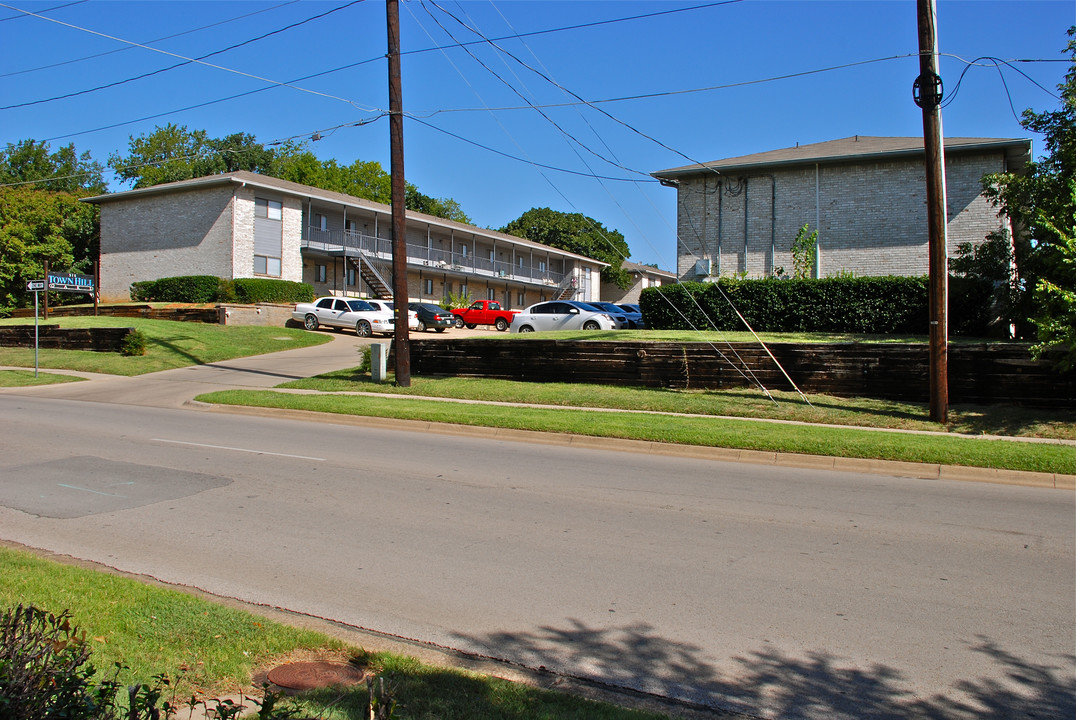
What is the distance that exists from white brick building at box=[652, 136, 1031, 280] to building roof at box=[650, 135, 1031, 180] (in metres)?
0.04

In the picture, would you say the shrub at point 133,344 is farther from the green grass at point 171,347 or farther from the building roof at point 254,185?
the building roof at point 254,185

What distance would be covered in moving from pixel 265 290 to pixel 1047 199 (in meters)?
32.4

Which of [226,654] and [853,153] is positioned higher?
[853,153]

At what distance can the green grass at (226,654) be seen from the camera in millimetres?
3477

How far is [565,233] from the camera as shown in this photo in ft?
276

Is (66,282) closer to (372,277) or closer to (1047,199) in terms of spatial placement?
(372,277)

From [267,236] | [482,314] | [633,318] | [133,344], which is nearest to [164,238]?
[267,236]

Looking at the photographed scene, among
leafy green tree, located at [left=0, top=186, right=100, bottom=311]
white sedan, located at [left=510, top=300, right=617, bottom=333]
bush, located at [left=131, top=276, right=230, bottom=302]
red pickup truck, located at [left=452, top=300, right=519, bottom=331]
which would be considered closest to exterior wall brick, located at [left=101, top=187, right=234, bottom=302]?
bush, located at [left=131, top=276, right=230, bottom=302]

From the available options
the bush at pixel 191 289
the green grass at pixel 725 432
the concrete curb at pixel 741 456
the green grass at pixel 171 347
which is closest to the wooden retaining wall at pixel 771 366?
the green grass at pixel 725 432

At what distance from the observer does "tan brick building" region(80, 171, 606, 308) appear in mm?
39250

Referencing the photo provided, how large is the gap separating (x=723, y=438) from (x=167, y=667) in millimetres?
9445

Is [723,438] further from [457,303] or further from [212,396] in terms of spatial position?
[457,303]

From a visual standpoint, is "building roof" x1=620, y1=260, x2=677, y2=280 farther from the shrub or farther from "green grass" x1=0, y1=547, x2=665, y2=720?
"green grass" x1=0, y1=547, x2=665, y2=720

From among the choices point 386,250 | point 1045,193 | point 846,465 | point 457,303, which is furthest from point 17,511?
point 386,250
